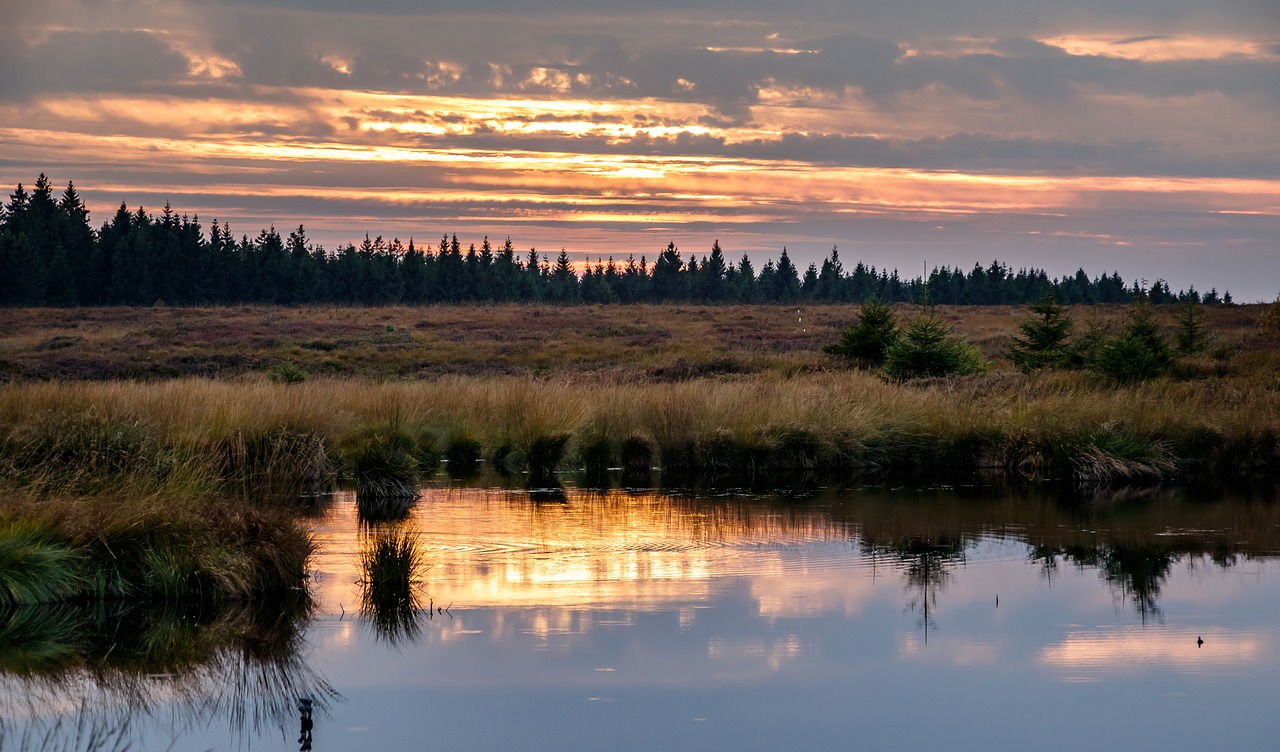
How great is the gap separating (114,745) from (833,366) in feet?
82.5

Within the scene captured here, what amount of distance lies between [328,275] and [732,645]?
112 meters

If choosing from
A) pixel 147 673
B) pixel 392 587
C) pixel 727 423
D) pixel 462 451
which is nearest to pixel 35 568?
pixel 147 673

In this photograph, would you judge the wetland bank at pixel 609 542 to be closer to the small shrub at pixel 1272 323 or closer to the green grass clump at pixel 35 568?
the green grass clump at pixel 35 568

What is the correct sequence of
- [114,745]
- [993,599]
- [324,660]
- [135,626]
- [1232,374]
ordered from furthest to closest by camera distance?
[1232,374]
[993,599]
[135,626]
[324,660]
[114,745]

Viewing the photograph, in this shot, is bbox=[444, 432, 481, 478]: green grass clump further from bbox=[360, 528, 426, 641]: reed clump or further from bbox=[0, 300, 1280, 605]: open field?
bbox=[360, 528, 426, 641]: reed clump

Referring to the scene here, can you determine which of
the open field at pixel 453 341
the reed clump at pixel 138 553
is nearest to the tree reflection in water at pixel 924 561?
the reed clump at pixel 138 553

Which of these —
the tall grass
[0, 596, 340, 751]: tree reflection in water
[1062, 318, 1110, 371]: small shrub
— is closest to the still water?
[0, 596, 340, 751]: tree reflection in water

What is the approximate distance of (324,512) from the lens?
15.7 metres

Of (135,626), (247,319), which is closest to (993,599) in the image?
(135,626)

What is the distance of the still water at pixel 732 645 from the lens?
26.3 feet

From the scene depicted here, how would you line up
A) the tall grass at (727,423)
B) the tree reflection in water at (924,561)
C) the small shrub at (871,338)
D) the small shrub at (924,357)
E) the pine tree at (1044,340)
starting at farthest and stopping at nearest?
the small shrub at (871,338), the pine tree at (1044,340), the small shrub at (924,357), the tall grass at (727,423), the tree reflection in water at (924,561)

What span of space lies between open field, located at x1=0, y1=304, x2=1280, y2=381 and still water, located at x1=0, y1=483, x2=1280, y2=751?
16664 mm

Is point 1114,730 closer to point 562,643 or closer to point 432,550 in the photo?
point 562,643

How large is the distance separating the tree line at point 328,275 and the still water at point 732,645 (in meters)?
50.6
